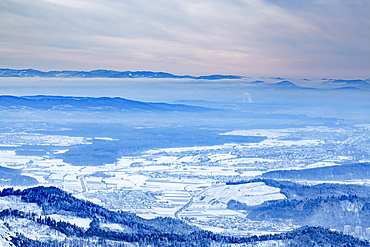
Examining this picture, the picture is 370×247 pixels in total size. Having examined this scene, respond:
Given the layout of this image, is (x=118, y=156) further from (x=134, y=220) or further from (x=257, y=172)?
(x=134, y=220)

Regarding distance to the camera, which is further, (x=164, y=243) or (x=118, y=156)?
(x=118, y=156)

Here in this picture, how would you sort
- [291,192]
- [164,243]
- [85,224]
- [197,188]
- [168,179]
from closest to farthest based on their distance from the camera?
[164,243] < [85,224] < [291,192] < [197,188] < [168,179]

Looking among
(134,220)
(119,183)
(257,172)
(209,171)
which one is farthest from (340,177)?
(134,220)

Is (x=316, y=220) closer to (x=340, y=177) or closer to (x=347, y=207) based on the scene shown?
(x=347, y=207)

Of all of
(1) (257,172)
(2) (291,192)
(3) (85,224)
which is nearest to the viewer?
(3) (85,224)

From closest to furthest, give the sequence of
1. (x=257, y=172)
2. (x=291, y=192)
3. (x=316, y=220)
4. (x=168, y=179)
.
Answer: (x=316, y=220)
(x=291, y=192)
(x=168, y=179)
(x=257, y=172)

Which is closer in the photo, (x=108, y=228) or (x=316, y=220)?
(x=108, y=228)

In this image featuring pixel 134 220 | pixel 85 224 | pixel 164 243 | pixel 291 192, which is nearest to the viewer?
pixel 164 243

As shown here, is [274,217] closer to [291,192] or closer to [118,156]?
[291,192]

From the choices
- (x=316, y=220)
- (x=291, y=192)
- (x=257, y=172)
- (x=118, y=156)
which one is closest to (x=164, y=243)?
(x=316, y=220)
